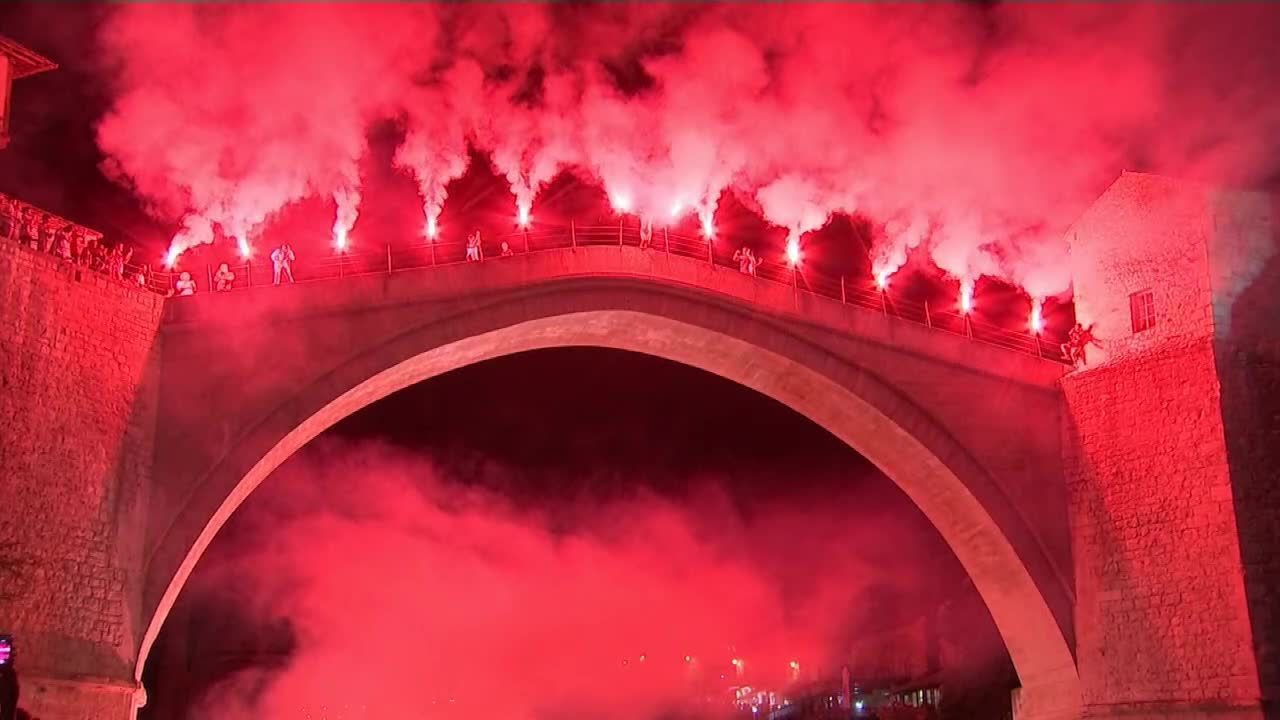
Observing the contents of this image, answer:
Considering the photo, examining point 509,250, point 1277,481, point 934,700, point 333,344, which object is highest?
point 509,250

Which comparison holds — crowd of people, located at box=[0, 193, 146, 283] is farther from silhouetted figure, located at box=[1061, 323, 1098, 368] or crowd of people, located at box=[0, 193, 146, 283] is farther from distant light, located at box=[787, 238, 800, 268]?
silhouetted figure, located at box=[1061, 323, 1098, 368]

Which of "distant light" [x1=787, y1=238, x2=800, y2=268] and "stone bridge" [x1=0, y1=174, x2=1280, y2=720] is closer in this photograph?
"stone bridge" [x1=0, y1=174, x2=1280, y2=720]

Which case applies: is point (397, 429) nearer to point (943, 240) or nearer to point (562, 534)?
point (562, 534)

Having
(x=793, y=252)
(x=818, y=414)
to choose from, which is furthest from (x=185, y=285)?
(x=818, y=414)

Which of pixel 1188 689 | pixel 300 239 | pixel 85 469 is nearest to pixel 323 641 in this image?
pixel 300 239

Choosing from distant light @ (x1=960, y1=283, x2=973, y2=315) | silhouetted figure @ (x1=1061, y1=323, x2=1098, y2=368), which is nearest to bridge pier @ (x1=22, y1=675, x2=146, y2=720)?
distant light @ (x1=960, y1=283, x2=973, y2=315)

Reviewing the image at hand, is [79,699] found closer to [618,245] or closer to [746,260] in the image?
[618,245]
